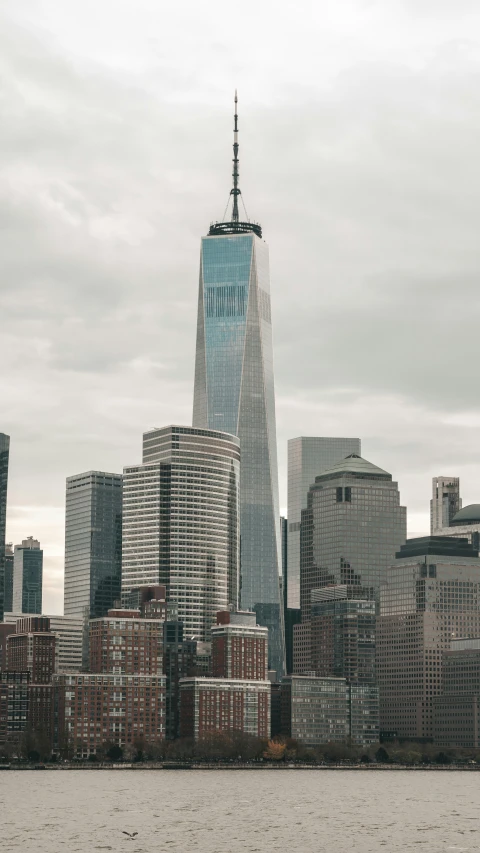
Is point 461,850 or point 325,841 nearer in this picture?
point 461,850

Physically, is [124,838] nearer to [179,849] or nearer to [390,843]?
[179,849]

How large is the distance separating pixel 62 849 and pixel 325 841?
104 ft

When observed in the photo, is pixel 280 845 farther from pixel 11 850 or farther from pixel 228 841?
pixel 11 850

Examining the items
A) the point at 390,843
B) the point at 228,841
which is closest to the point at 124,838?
the point at 228,841

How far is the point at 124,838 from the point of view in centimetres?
19612

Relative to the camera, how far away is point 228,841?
196m

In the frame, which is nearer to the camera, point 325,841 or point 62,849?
point 62,849

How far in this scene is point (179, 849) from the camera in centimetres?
18612

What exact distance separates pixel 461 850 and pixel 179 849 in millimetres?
30242

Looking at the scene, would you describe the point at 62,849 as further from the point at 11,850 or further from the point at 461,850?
the point at 461,850

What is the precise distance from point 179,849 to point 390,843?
25.0 m

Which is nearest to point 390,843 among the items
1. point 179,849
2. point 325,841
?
point 325,841

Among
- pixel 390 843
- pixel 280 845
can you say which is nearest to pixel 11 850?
pixel 280 845

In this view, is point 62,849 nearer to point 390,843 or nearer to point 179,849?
point 179,849
